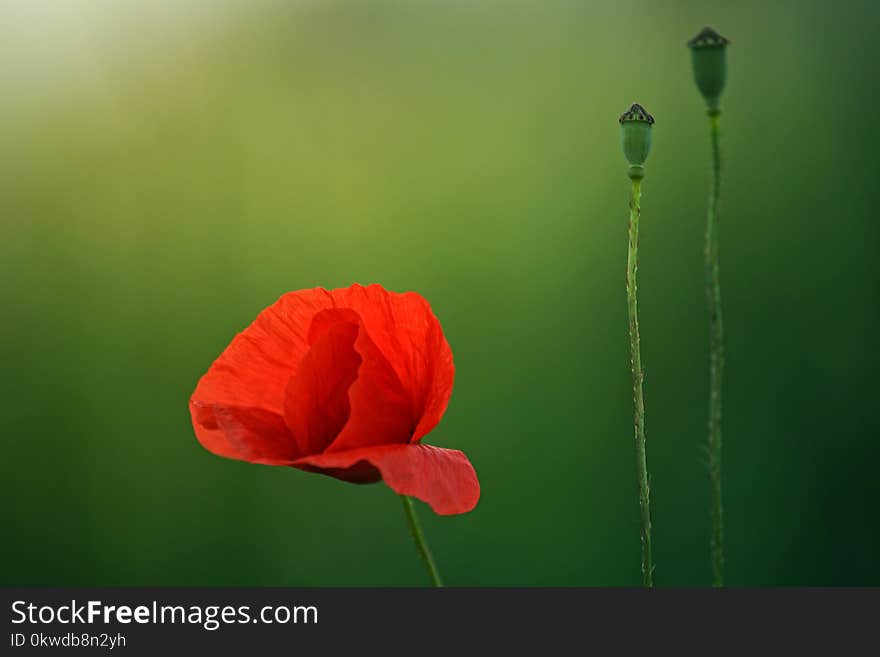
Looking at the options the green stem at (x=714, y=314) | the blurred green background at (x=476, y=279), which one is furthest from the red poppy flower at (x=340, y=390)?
the blurred green background at (x=476, y=279)

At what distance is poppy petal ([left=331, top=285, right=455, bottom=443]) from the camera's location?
441mm

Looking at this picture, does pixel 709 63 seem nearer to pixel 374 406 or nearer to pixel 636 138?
pixel 636 138

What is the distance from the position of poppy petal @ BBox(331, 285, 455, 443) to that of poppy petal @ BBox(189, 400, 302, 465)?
0.06m

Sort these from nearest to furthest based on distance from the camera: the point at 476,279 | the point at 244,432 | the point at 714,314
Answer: the point at 714,314
the point at 244,432
the point at 476,279

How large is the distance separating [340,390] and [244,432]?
0.05m

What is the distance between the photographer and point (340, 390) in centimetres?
44

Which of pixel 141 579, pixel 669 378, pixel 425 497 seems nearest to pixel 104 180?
pixel 141 579

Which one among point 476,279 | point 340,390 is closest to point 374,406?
point 340,390

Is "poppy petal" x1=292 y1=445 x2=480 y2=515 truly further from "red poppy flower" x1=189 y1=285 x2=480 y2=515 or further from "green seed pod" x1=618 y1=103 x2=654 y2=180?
"green seed pod" x1=618 y1=103 x2=654 y2=180

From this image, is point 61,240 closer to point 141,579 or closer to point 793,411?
point 141,579

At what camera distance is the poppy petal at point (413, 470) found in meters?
0.37

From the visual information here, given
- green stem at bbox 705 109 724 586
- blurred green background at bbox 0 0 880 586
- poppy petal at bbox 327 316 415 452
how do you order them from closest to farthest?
green stem at bbox 705 109 724 586 < poppy petal at bbox 327 316 415 452 < blurred green background at bbox 0 0 880 586

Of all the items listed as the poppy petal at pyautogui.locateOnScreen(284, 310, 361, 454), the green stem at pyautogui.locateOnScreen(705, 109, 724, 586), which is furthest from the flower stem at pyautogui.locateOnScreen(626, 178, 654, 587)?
the poppy petal at pyautogui.locateOnScreen(284, 310, 361, 454)

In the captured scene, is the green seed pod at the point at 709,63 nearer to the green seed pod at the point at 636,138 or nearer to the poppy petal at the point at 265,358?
the green seed pod at the point at 636,138
